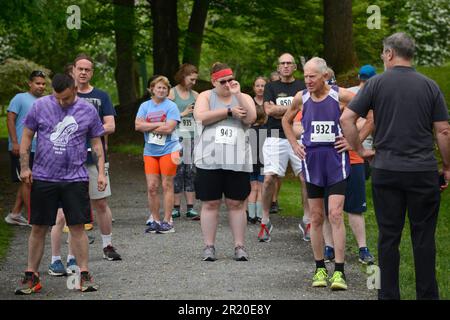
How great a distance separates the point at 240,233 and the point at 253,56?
28.0m

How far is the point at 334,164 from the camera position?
10.5 m

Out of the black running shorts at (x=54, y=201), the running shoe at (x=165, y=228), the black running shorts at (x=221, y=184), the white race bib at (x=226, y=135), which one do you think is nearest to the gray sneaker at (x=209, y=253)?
the black running shorts at (x=221, y=184)

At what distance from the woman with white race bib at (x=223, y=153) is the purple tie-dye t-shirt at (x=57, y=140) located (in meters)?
2.11

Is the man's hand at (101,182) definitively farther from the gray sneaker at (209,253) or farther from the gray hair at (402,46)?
the gray hair at (402,46)

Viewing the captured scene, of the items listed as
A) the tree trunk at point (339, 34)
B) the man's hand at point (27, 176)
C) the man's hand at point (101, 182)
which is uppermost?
the tree trunk at point (339, 34)

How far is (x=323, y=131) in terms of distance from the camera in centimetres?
1059

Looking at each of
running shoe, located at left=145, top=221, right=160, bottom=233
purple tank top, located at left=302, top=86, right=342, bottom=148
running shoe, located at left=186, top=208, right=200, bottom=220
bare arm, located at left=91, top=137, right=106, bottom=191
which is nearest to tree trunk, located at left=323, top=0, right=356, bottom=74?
running shoe, located at left=186, top=208, right=200, bottom=220

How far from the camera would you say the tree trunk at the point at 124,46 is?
29406 mm

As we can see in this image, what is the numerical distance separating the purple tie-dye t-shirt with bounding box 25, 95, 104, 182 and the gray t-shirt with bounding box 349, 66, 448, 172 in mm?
2726

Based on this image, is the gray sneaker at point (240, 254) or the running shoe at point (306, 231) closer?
the gray sneaker at point (240, 254)

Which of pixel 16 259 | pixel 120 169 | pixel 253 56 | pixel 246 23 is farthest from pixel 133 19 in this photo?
pixel 16 259

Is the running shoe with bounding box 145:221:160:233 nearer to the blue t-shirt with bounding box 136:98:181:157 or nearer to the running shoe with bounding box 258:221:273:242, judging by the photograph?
the blue t-shirt with bounding box 136:98:181:157

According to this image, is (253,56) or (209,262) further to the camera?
(253,56)

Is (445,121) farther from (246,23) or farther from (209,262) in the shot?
(246,23)
